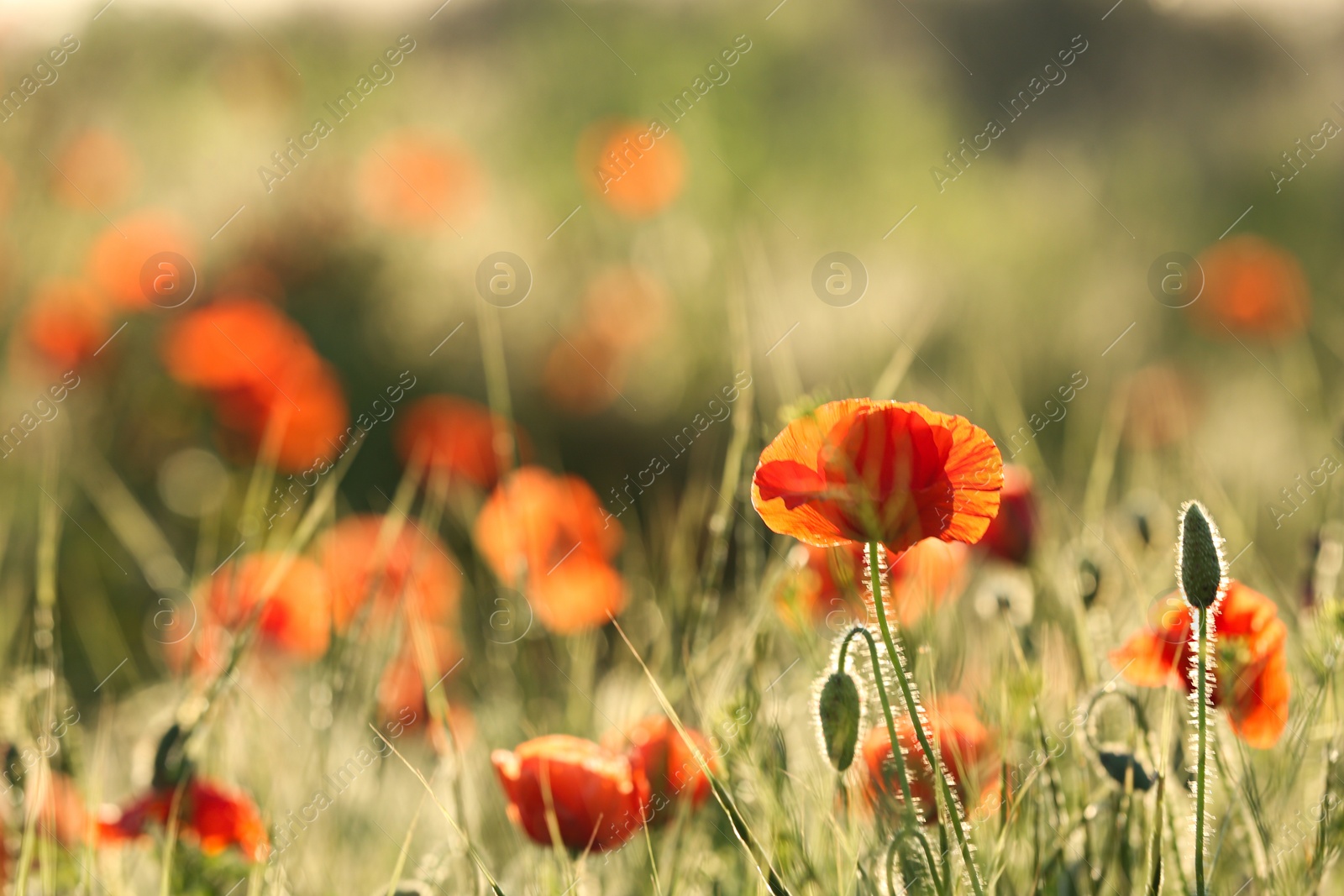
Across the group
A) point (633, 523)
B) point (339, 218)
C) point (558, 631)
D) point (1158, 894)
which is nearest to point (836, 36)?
point (339, 218)

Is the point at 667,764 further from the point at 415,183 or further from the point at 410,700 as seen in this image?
the point at 415,183

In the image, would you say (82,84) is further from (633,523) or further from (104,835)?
(104,835)

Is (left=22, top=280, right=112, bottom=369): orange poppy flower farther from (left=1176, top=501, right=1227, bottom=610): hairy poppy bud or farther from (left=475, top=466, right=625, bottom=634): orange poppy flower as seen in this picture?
(left=1176, top=501, right=1227, bottom=610): hairy poppy bud

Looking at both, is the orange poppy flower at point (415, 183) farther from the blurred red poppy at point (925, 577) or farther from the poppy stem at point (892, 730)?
the poppy stem at point (892, 730)

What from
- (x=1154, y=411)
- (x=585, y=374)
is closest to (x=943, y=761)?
(x=1154, y=411)

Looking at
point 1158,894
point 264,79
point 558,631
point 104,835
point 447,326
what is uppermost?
point 264,79

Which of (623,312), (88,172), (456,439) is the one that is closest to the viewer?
(456,439)
